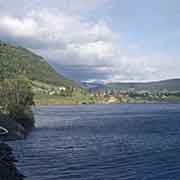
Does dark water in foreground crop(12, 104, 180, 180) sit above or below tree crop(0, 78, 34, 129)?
below

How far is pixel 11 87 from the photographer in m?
145

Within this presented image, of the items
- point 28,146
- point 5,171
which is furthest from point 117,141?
point 5,171

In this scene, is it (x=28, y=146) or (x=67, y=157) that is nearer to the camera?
(x=67, y=157)

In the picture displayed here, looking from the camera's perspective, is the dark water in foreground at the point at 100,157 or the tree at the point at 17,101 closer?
the dark water in foreground at the point at 100,157

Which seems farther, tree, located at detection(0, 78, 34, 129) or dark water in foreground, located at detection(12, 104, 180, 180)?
tree, located at detection(0, 78, 34, 129)

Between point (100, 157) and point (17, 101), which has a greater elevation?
point (17, 101)

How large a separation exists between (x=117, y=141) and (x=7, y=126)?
2860 centimetres

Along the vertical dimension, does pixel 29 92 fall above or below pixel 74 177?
above

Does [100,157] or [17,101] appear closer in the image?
[100,157]

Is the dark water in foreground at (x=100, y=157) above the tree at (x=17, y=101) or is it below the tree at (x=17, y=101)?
below

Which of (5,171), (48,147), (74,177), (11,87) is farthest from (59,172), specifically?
(11,87)

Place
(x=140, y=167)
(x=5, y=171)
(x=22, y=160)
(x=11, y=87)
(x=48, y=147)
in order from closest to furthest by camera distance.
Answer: (x=5, y=171)
(x=140, y=167)
(x=22, y=160)
(x=48, y=147)
(x=11, y=87)

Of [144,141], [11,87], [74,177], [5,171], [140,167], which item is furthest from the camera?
[11,87]

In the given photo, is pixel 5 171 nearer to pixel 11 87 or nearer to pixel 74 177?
pixel 74 177
